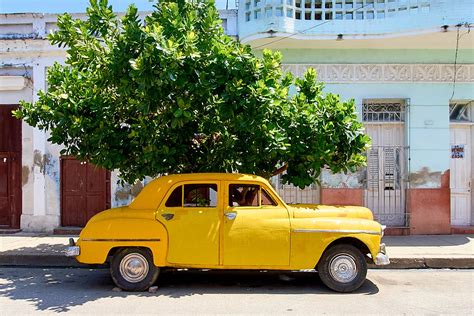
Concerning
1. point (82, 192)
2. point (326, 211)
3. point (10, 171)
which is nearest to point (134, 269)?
point (326, 211)

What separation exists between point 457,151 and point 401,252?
12.9ft

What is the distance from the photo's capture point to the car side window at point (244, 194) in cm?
657

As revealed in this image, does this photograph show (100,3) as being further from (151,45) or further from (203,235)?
(203,235)

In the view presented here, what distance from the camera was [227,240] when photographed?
6297 mm

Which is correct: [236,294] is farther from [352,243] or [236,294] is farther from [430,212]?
[430,212]

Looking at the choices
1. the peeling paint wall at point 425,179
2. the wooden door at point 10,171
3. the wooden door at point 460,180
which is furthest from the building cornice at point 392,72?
the wooden door at point 10,171

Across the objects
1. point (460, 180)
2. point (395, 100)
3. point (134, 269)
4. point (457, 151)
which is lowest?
point (134, 269)

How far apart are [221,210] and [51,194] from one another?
6753mm

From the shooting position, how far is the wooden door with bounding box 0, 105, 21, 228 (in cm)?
1165

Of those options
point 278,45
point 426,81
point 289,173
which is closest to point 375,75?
point 426,81

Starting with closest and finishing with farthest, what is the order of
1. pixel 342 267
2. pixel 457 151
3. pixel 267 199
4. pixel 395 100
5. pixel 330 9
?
1. pixel 342 267
2. pixel 267 199
3. pixel 330 9
4. pixel 395 100
5. pixel 457 151

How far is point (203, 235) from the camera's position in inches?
249

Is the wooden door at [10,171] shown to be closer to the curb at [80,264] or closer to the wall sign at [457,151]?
the curb at [80,264]

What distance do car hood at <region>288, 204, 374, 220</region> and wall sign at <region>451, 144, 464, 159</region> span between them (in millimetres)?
5789
